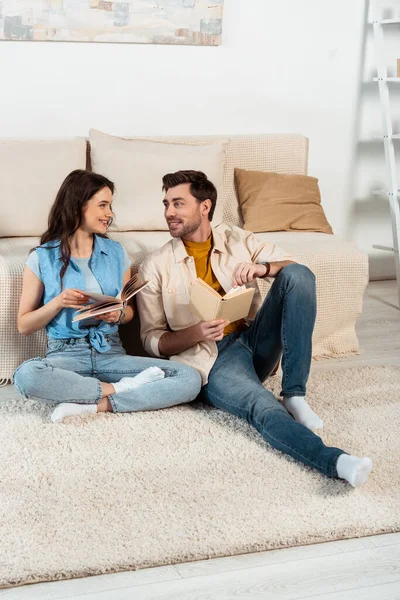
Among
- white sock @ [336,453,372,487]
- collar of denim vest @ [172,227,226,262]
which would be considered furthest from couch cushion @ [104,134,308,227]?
white sock @ [336,453,372,487]

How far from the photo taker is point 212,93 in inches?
175

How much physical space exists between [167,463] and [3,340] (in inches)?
37.4

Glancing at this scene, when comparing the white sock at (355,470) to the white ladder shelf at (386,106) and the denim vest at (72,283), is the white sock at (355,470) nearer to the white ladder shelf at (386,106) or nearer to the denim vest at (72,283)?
the denim vest at (72,283)

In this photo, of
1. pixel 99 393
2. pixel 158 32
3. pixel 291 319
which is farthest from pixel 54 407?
pixel 158 32

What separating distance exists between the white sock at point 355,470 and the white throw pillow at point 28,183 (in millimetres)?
1842

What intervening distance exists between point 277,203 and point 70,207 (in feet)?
4.42

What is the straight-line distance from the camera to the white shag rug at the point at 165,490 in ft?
6.73

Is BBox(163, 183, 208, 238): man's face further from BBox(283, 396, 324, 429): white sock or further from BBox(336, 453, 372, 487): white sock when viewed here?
BBox(336, 453, 372, 487): white sock

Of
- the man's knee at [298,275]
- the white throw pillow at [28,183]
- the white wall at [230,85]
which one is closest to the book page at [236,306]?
the man's knee at [298,275]

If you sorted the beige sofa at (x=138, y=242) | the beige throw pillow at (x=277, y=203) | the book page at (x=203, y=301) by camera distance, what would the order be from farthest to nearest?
the beige throw pillow at (x=277, y=203) < the beige sofa at (x=138, y=242) < the book page at (x=203, y=301)

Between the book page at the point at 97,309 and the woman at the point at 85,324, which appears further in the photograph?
the woman at the point at 85,324

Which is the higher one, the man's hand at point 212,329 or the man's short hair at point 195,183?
the man's short hair at point 195,183

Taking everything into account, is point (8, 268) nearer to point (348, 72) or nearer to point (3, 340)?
point (3, 340)

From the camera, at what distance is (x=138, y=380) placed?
2.83m
